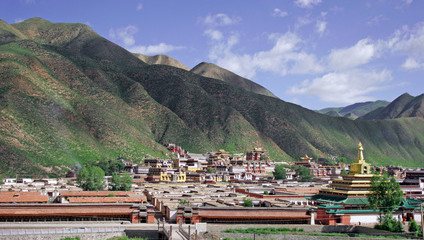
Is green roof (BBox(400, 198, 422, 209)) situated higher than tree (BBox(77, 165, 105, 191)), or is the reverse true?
tree (BBox(77, 165, 105, 191))

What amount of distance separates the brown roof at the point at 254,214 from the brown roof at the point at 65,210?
717cm

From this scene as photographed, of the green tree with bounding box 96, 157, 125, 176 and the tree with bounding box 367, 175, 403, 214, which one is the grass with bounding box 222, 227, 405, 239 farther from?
the green tree with bounding box 96, 157, 125, 176

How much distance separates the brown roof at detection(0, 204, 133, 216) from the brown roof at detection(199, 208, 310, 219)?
282 inches

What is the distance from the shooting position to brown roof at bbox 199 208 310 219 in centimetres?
3825

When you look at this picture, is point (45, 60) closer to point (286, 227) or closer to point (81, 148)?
point (81, 148)

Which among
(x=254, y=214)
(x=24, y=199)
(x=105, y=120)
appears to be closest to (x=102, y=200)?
(x=24, y=199)

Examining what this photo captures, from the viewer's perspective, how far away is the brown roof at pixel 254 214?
38250 millimetres

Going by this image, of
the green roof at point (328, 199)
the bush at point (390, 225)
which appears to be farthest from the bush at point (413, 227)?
the green roof at point (328, 199)

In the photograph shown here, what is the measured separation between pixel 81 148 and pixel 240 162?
41.4 meters

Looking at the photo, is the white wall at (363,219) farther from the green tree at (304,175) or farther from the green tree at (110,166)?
the green tree at (304,175)

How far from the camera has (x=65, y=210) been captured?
38594 millimetres

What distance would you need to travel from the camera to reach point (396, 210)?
136ft

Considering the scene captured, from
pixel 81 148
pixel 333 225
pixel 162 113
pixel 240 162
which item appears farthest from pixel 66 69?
pixel 333 225

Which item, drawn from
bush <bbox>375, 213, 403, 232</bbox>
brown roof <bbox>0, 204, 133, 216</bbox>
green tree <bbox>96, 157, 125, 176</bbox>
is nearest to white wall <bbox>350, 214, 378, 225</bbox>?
bush <bbox>375, 213, 403, 232</bbox>
